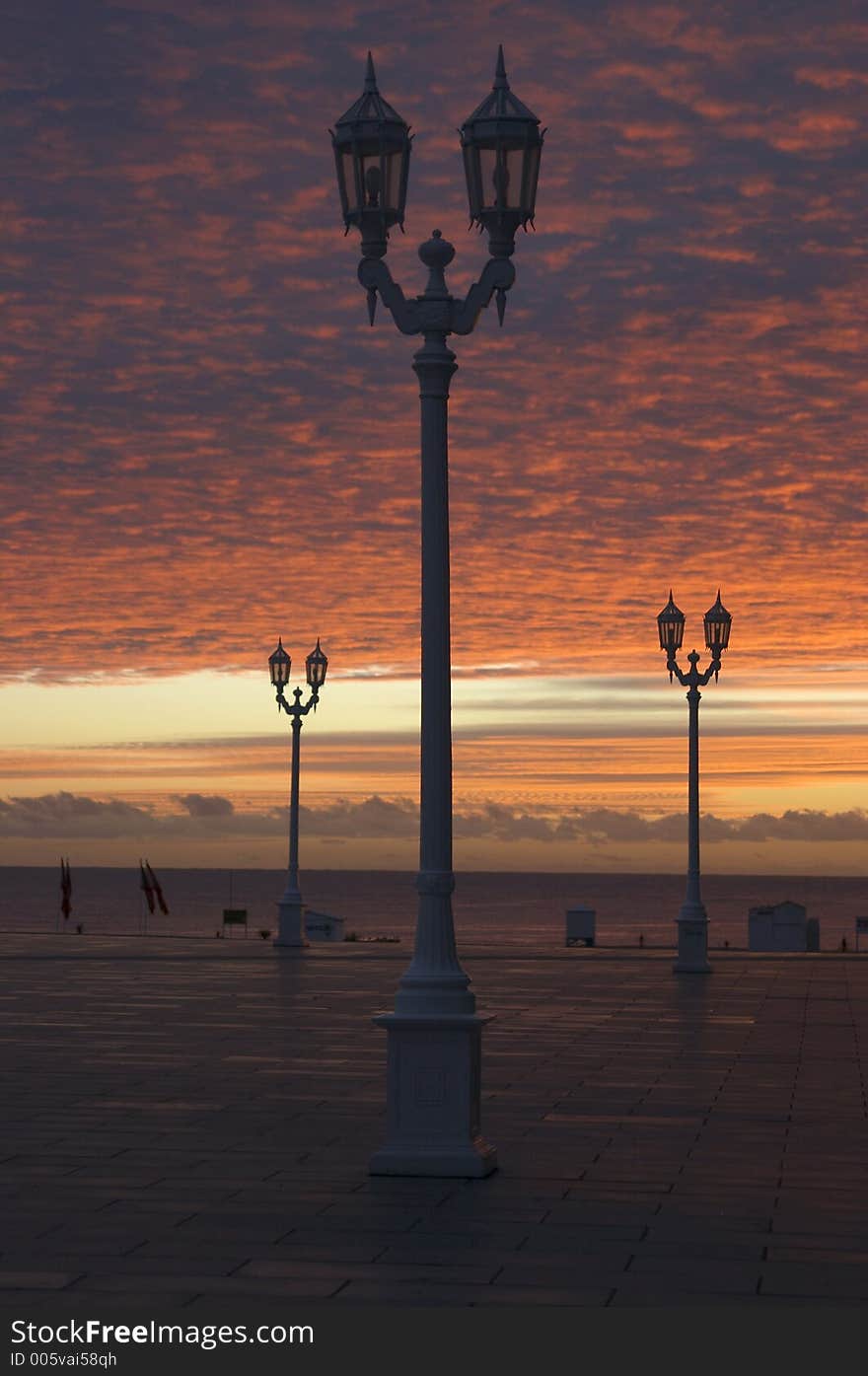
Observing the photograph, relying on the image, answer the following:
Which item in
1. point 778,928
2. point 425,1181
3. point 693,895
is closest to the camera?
point 425,1181

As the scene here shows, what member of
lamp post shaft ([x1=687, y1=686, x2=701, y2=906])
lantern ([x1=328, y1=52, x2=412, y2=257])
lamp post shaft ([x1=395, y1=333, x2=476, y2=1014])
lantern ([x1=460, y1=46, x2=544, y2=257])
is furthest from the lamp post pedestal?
lantern ([x1=460, y1=46, x2=544, y2=257])

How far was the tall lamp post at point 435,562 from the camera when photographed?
13609 mm

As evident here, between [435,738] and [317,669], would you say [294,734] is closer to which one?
[317,669]

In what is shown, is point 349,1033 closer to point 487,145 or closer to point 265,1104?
point 265,1104

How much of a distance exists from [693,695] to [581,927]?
14256 mm

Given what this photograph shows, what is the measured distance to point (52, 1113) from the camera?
16.0 m

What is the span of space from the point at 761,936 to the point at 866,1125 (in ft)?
114

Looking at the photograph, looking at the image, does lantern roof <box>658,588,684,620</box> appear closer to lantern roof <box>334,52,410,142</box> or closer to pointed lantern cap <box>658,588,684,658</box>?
pointed lantern cap <box>658,588,684,658</box>

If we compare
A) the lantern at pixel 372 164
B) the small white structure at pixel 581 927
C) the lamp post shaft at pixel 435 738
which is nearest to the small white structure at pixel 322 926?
the small white structure at pixel 581 927

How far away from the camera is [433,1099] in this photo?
Result: 1365 cm

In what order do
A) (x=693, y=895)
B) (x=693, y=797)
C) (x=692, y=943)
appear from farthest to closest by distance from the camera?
(x=693, y=797), (x=693, y=895), (x=692, y=943)

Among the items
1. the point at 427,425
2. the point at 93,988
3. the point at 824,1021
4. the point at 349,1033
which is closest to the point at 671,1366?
the point at 427,425

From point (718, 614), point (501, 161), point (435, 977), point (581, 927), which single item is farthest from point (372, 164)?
point (581, 927)

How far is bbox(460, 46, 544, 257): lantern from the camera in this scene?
13.7 meters
